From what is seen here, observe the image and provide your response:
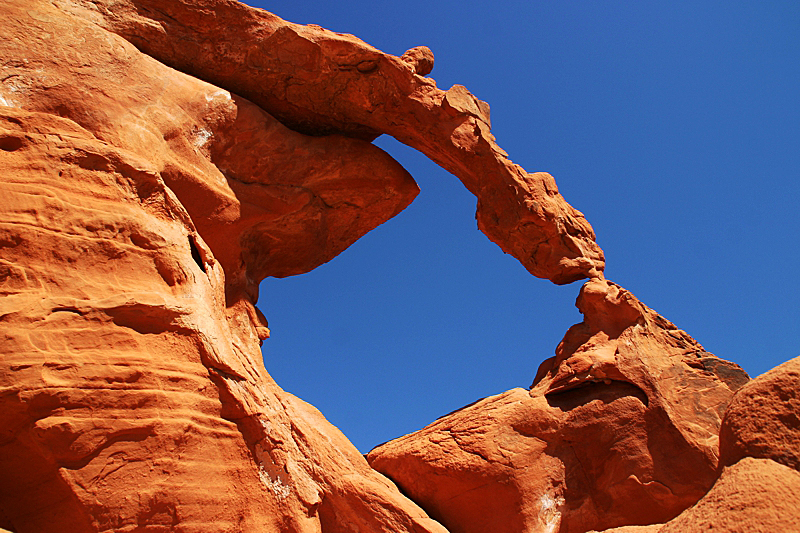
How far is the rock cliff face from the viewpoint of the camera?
534 centimetres

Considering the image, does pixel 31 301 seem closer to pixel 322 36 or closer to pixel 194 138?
pixel 194 138

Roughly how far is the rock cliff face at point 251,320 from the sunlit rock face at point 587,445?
29 mm

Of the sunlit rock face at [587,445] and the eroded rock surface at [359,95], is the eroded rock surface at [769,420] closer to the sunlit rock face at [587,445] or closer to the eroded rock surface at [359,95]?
the sunlit rock face at [587,445]

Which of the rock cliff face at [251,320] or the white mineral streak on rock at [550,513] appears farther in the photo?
the white mineral streak on rock at [550,513]

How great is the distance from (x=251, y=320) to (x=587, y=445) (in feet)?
16.3

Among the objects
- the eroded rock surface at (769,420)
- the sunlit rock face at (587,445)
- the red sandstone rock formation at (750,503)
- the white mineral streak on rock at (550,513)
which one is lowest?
the red sandstone rock formation at (750,503)

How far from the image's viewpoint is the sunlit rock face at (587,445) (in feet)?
28.7

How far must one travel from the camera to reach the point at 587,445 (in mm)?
9180

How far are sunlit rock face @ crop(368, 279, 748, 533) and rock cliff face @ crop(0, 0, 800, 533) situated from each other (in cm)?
3

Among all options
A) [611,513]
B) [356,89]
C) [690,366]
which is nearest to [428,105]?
[356,89]

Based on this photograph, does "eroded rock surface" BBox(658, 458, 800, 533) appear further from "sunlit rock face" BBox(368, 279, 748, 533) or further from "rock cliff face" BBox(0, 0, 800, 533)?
"sunlit rock face" BBox(368, 279, 748, 533)

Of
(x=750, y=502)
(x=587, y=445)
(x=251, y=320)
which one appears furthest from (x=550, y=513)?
(x=750, y=502)

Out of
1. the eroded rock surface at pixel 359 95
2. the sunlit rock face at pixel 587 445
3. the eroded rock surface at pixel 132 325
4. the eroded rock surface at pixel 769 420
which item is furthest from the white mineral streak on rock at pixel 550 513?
the eroded rock surface at pixel 769 420

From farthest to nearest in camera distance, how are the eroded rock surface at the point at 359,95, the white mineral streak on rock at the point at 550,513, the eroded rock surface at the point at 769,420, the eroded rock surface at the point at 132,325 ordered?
1. the eroded rock surface at the point at 359,95
2. the white mineral streak on rock at the point at 550,513
3. the eroded rock surface at the point at 132,325
4. the eroded rock surface at the point at 769,420
